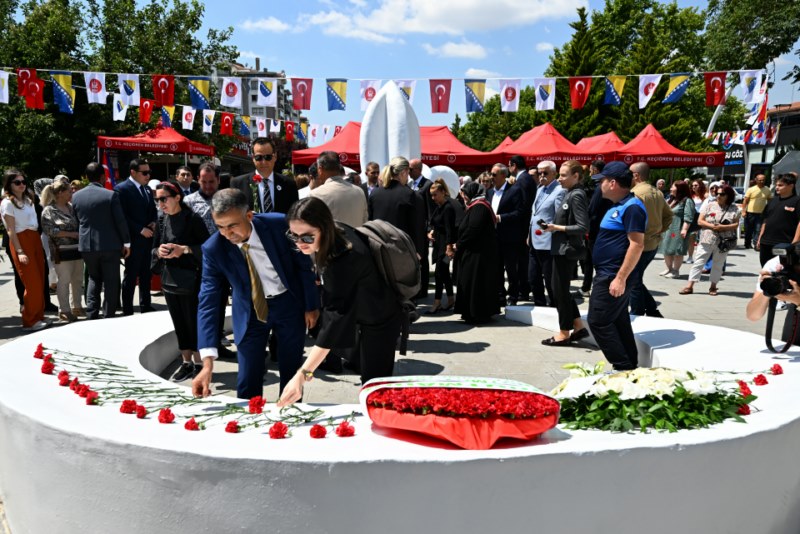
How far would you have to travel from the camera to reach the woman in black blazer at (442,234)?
853 cm

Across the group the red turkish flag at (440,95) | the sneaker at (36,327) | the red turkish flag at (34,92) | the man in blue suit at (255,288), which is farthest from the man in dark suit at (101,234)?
the red turkish flag at (440,95)

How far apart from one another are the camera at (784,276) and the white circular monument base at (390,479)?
116 cm

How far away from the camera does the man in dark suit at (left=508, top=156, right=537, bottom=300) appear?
9.12 meters

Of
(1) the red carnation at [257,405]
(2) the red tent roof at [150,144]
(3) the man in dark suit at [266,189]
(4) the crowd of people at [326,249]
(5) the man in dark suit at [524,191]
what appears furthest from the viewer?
(2) the red tent roof at [150,144]

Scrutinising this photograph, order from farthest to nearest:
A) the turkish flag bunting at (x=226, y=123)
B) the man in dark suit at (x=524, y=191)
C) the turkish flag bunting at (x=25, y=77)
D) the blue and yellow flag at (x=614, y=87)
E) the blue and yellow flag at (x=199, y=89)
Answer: the turkish flag bunting at (x=226, y=123) → the blue and yellow flag at (x=199, y=89) → the blue and yellow flag at (x=614, y=87) → the turkish flag bunting at (x=25, y=77) → the man in dark suit at (x=524, y=191)

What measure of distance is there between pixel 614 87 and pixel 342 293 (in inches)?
605

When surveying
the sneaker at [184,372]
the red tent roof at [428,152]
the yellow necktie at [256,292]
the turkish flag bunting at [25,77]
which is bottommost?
the sneaker at [184,372]

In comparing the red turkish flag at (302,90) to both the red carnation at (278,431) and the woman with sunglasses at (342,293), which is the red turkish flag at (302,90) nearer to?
the woman with sunglasses at (342,293)

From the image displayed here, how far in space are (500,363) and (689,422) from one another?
367 centimetres

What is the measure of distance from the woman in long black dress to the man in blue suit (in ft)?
14.5

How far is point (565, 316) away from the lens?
6.87 m

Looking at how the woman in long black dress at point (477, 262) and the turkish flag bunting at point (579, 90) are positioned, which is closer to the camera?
the woman in long black dress at point (477, 262)

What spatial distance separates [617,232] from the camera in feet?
16.4

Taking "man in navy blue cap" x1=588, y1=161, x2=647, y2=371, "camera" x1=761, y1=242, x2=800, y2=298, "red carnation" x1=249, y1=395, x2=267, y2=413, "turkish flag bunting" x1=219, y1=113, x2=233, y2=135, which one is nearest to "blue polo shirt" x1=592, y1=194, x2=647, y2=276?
"man in navy blue cap" x1=588, y1=161, x2=647, y2=371
